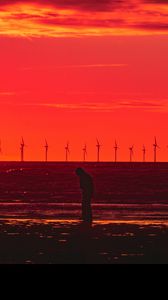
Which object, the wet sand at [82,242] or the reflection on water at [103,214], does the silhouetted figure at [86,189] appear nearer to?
the wet sand at [82,242]

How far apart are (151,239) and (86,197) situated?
6.06 m

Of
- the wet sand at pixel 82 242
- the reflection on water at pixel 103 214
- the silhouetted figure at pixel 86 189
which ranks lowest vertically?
the wet sand at pixel 82 242

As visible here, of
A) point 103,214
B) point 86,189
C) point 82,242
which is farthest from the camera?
point 103,214

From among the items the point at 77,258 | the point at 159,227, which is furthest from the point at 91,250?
the point at 159,227

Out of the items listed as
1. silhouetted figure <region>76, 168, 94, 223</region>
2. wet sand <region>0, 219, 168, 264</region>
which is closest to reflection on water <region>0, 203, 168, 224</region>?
wet sand <region>0, 219, 168, 264</region>

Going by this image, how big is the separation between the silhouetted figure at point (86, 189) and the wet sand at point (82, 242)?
16.3 inches

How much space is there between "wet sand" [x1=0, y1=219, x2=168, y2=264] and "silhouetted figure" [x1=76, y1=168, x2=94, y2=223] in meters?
0.41

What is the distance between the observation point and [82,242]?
944 inches

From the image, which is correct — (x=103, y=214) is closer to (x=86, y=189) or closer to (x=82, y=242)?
(x=86, y=189)

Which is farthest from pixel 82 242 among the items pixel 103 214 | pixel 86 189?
pixel 103 214

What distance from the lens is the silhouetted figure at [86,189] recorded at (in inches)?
1177

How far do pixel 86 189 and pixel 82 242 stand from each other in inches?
259

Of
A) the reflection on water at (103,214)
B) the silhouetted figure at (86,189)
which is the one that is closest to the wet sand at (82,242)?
the silhouetted figure at (86,189)
